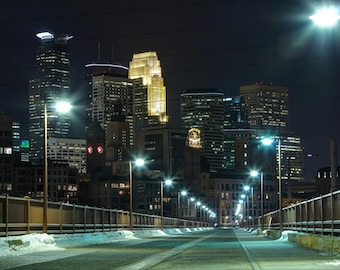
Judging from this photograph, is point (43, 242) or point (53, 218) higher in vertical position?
point (53, 218)

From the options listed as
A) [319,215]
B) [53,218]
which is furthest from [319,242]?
[53,218]

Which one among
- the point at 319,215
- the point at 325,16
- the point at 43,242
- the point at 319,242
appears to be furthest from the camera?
the point at 319,215

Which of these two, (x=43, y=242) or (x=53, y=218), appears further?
(x=53, y=218)

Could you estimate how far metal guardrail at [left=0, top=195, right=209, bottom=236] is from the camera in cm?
3241

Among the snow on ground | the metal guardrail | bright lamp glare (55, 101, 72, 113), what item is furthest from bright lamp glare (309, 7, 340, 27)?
bright lamp glare (55, 101, 72, 113)

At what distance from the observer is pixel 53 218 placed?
4122 cm

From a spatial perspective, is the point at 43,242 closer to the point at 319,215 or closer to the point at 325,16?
the point at 319,215

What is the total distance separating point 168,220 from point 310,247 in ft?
260

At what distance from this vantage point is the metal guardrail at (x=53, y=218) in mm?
32406

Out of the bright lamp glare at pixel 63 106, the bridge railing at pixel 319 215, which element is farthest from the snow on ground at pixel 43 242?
the bridge railing at pixel 319 215

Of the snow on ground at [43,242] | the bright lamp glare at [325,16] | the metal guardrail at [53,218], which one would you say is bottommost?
the snow on ground at [43,242]

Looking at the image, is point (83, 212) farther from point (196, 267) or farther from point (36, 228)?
point (196, 267)

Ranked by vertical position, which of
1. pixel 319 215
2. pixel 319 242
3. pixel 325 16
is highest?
pixel 325 16

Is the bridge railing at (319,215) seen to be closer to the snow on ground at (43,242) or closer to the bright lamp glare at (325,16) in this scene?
the bright lamp glare at (325,16)
